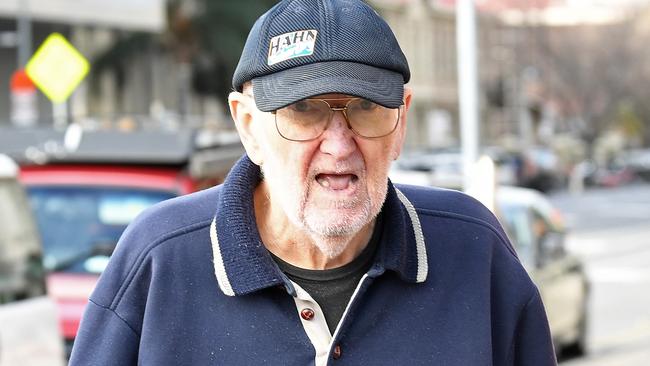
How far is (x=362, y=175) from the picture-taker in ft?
9.34

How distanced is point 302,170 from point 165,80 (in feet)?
150

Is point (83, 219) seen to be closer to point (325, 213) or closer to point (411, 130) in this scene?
point (325, 213)

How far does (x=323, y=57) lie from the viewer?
2.79 m

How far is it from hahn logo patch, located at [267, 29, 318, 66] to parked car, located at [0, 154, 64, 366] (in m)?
4.13

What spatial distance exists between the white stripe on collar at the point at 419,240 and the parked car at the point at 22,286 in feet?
12.8

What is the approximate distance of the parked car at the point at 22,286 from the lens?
680cm

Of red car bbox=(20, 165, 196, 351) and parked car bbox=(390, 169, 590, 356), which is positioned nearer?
red car bbox=(20, 165, 196, 351)

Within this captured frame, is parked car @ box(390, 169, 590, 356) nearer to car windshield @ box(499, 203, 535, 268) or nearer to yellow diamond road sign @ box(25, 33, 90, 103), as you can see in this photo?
car windshield @ box(499, 203, 535, 268)

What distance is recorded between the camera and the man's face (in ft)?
9.29

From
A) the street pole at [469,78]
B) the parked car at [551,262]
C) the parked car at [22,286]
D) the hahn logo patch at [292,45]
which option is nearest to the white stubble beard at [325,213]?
the hahn logo patch at [292,45]

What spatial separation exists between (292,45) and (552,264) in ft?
34.5

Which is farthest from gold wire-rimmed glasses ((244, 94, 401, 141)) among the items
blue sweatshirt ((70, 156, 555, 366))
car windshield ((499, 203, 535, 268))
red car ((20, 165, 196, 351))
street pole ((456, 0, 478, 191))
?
car windshield ((499, 203, 535, 268))

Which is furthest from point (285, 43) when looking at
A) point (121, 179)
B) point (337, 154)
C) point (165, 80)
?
point (165, 80)

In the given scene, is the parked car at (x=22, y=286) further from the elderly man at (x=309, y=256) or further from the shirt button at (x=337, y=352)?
the shirt button at (x=337, y=352)
